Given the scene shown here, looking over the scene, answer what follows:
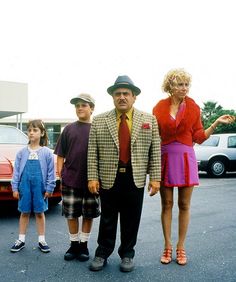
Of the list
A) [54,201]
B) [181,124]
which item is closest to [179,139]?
[181,124]

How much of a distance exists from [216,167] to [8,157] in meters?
7.97

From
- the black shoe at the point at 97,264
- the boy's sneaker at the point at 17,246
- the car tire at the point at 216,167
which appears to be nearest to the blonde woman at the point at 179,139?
the black shoe at the point at 97,264

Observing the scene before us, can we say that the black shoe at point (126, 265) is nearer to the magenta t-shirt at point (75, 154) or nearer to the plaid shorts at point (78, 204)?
the plaid shorts at point (78, 204)

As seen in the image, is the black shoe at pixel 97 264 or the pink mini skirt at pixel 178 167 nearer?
the black shoe at pixel 97 264

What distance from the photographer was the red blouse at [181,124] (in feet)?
11.7

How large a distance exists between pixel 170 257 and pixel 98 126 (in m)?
1.52

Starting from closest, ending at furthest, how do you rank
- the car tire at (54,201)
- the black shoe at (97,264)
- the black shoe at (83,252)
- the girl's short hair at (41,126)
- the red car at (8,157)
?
the black shoe at (97,264) → the black shoe at (83,252) → the girl's short hair at (41,126) → the red car at (8,157) → the car tire at (54,201)

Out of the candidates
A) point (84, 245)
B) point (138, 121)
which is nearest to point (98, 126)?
point (138, 121)

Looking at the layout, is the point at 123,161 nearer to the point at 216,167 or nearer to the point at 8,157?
the point at 8,157

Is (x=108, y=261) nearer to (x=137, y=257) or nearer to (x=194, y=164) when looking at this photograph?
(x=137, y=257)

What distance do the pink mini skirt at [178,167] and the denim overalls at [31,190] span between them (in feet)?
4.53

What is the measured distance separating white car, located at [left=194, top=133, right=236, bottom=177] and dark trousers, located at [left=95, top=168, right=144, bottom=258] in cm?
859

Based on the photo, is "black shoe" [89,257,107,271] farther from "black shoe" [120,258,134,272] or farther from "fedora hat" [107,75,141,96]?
"fedora hat" [107,75,141,96]

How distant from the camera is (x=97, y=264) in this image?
11.2 ft
